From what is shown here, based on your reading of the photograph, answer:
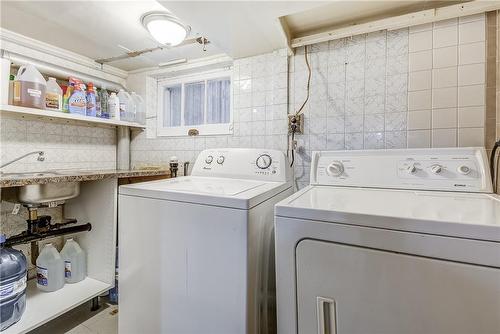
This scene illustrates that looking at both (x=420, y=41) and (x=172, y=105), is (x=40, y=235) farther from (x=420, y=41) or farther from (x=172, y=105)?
(x=420, y=41)

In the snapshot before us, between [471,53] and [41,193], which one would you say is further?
[41,193]

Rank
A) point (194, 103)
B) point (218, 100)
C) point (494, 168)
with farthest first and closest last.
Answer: point (194, 103) < point (218, 100) < point (494, 168)

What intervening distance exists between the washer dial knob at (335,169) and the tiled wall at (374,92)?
23cm

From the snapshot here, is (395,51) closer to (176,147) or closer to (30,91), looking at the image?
(176,147)

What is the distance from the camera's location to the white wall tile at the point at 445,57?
4.07 ft

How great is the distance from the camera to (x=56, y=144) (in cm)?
191

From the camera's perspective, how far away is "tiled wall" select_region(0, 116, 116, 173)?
65.0 inches

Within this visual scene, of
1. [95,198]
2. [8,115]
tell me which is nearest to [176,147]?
[95,198]

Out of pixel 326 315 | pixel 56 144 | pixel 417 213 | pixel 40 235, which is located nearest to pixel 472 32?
pixel 417 213

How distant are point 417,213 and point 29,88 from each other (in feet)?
7.33

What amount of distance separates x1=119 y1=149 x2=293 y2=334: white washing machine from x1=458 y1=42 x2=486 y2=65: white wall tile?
3.82 ft

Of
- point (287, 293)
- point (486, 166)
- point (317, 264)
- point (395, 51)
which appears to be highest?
point (395, 51)

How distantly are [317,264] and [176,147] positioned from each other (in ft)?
5.66

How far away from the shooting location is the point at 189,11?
1.21m
